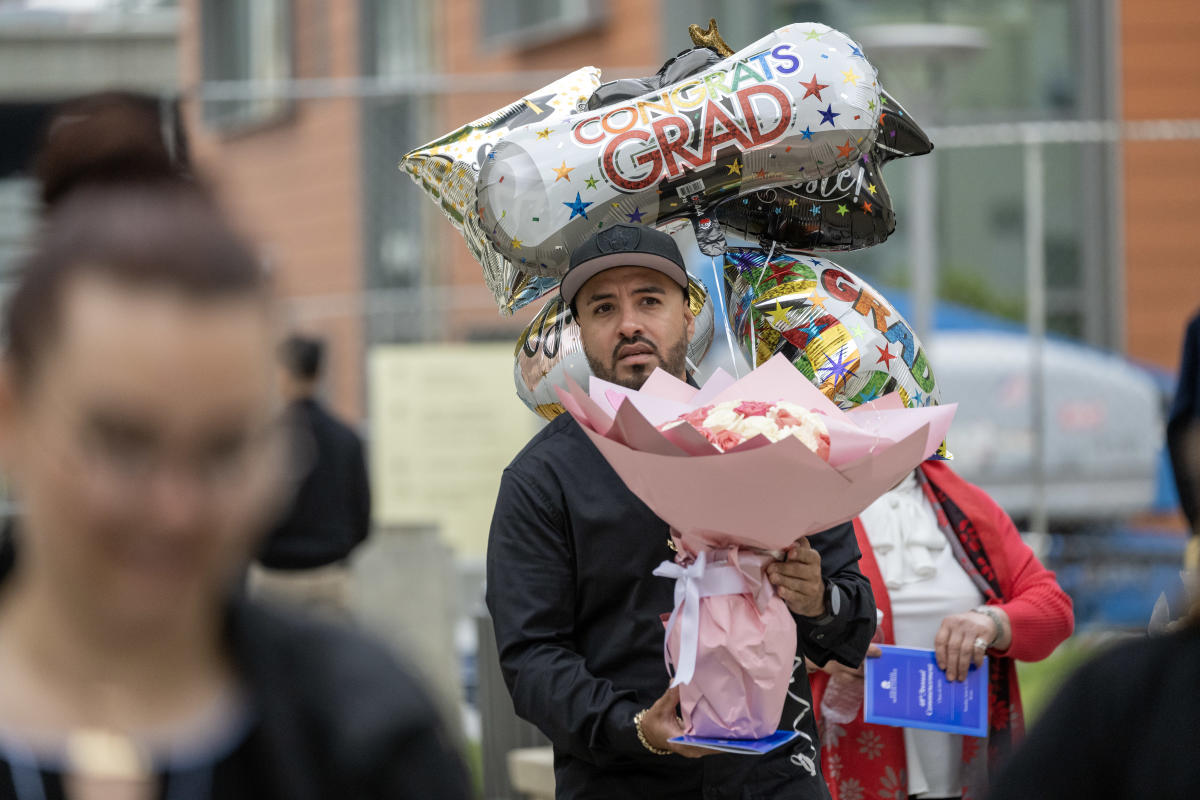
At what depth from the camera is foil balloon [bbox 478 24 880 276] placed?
3291 millimetres

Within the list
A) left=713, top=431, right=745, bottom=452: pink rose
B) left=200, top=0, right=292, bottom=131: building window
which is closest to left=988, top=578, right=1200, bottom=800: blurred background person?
left=713, top=431, right=745, bottom=452: pink rose

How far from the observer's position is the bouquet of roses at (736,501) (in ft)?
8.89

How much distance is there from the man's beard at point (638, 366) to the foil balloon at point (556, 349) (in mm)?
243

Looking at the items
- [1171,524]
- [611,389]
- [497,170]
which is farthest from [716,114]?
[1171,524]

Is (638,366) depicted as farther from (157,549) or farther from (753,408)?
(157,549)

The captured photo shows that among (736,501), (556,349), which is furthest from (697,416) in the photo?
(556,349)

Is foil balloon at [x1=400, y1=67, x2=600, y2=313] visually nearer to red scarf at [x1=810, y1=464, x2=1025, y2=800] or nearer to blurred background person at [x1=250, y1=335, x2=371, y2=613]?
red scarf at [x1=810, y1=464, x2=1025, y2=800]

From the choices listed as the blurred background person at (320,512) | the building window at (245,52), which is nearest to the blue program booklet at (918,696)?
the blurred background person at (320,512)

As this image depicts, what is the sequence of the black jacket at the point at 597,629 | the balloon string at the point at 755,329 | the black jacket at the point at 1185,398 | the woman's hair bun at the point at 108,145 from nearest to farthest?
the woman's hair bun at the point at 108,145
the black jacket at the point at 597,629
the balloon string at the point at 755,329
the black jacket at the point at 1185,398

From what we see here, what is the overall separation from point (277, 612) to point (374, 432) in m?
7.43

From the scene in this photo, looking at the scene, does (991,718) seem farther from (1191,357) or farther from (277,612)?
(277,612)

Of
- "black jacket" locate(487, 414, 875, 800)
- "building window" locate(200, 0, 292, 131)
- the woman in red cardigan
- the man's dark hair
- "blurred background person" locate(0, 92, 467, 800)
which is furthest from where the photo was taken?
"building window" locate(200, 0, 292, 131)

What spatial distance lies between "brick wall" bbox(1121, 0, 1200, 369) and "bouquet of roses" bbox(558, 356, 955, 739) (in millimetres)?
8337

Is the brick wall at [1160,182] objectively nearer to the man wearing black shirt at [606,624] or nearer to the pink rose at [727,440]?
the man wearing black shirt at [606,624]
